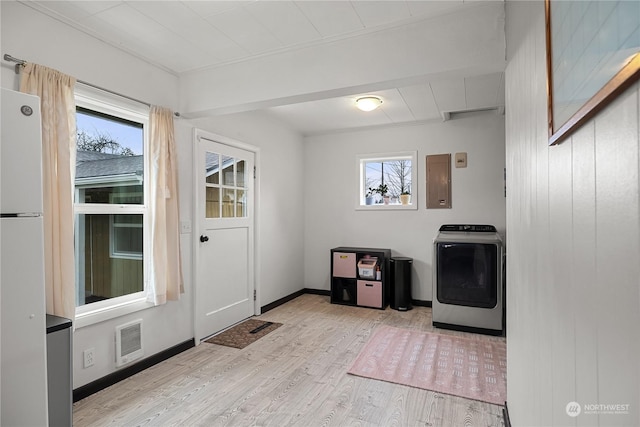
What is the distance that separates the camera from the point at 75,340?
226 cm

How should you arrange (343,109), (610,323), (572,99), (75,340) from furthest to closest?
(343,109) < (75,340) < (572,99) < (610,323)

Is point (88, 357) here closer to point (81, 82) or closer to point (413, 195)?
point (81, 82)

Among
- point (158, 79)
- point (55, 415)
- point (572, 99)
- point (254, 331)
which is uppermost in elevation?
point (158, 79)

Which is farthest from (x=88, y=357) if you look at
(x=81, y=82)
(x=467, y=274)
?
(x=467, y=274)

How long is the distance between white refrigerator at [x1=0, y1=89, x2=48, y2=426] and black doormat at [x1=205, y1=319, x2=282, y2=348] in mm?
1836

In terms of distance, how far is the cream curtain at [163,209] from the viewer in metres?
2.74

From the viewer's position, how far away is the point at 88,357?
7.63ft

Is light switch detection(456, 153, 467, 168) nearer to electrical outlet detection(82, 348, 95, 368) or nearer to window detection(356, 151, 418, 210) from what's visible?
window detection(356, 151, 418, 210)

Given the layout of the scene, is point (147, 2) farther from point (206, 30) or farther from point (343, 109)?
point (343, 109)

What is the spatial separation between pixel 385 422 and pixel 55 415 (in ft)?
5.85

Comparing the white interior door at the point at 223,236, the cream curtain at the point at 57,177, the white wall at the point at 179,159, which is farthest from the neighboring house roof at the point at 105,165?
the white interior door at the point at 223,236

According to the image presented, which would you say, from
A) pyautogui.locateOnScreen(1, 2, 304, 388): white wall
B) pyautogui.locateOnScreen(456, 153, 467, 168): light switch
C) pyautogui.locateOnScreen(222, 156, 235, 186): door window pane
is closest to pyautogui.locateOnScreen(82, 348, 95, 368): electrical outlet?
pyautogui.locateOnScreen(1, 2, 304, 388): white wall

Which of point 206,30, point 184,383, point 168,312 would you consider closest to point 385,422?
point 184,383

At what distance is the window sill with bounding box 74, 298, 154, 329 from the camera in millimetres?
2296
